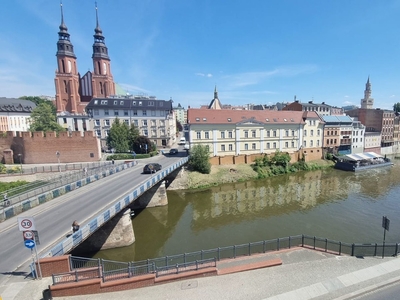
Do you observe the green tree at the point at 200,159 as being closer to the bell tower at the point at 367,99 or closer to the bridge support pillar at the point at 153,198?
the bridge support pillar at the point at 153,198

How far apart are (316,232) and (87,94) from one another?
6926 cm

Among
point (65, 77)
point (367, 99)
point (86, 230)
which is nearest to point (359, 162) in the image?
point (86, 230)

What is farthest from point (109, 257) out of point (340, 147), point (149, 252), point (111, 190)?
point (340, 147)

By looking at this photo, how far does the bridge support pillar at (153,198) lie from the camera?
2433cm

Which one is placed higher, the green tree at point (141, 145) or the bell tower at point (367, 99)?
the bell tower at point (367, 99)

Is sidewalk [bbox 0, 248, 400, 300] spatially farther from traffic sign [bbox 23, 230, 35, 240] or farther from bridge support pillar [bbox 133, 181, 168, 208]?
bridge support pillar [bbox 133, 181, 168, 208]

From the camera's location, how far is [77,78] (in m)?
63.8

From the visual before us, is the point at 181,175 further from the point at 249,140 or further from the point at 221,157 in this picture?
the point at 249,140

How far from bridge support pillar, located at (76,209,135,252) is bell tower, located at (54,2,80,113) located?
56.0 metres

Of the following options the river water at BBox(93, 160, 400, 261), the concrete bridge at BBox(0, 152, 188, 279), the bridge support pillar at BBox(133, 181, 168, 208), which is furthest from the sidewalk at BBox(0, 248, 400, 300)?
the bridge support pillar at BBox(133, 181, 168, 208)

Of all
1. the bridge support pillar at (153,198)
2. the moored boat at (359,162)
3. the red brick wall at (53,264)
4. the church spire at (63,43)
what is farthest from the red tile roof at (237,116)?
the church spire at (63,43)

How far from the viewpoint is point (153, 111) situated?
49.0 m

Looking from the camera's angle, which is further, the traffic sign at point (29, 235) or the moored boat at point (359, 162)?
the moored boat at point (359, 162)

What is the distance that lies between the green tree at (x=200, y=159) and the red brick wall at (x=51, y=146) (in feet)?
54.4
